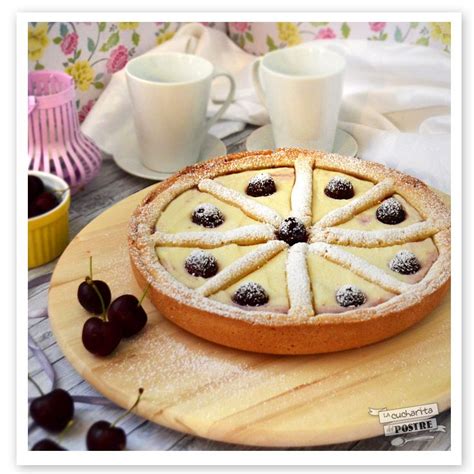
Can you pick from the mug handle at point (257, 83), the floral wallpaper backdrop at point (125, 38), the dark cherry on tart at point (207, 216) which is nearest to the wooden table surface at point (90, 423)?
the dark cherry on tart at point (207, 216)

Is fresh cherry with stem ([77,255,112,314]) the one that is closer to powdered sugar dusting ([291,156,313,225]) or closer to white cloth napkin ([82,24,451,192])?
powdered sugar dusting ([291,156,313,225])

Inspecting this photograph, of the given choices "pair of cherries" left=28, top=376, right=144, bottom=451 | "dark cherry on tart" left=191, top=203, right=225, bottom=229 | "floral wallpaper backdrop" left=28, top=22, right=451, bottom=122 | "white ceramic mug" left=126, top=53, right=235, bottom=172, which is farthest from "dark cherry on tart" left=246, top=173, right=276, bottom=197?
"floral wallpaper backdrop" left=28, top=22, right=451, bottom=122

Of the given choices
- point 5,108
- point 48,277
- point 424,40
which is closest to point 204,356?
point 48,277

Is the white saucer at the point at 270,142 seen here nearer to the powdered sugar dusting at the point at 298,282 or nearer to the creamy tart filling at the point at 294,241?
the creamy tart filling at the point at 294,241
